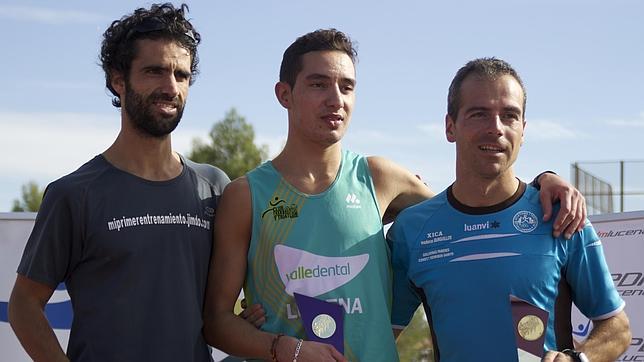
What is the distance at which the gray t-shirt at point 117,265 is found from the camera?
4449 mm

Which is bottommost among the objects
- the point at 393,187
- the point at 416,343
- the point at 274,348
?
the point at 416,343

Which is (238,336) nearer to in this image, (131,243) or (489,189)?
(131,243)

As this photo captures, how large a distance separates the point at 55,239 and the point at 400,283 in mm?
1640

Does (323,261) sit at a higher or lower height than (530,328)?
higher

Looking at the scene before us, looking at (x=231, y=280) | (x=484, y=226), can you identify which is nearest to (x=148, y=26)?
(x=231, y=280)

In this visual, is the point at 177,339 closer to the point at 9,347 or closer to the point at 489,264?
the point at 489,264

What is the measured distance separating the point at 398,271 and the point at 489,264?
0.62 meters

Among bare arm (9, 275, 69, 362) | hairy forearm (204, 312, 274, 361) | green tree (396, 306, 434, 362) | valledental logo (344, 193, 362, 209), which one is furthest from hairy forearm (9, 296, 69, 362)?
green tree (396, 306, 434, 362)

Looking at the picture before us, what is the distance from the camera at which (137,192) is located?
457 centimetres

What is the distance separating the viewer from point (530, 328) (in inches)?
164

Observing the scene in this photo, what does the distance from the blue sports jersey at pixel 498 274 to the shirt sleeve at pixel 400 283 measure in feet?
0.65

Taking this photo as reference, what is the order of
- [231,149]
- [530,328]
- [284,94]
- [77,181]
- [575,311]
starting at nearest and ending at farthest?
1. [530,328]
2. [77,181]
3. [284,94]
4. [575,311]
5. [231,149]

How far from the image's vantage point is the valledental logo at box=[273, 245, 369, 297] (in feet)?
15.3

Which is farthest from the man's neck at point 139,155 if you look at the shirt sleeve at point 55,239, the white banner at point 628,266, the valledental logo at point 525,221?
the white banner at point 628,266
